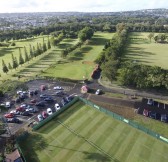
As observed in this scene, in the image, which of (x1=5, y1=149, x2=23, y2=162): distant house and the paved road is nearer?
(x1=5, y1=149, x2=23, y2=162): distant house

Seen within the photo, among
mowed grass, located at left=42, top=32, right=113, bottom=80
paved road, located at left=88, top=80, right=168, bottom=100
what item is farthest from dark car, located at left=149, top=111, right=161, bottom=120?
mowed grass, located at left=42, top=32, right=113, bottom=80

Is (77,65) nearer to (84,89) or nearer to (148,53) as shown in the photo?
(84,89)

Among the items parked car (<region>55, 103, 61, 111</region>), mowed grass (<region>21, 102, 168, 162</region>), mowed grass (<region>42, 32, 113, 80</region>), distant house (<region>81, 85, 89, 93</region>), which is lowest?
mowed grass (<region>21, 102, 168, 162</region>)

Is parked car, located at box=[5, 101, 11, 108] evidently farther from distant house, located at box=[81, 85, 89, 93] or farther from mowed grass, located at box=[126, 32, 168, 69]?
mowed grass, located at box=[126, 32, 168, 69]

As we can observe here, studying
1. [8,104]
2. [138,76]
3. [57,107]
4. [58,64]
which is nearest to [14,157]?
[57,107]

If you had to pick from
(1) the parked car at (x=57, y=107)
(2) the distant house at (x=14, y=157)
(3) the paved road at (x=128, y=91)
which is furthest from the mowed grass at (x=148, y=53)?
(2) the distant house at (x=14, y=157)

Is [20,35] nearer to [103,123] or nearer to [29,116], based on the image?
[29,116]

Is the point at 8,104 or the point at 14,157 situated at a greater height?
the point at 8,104

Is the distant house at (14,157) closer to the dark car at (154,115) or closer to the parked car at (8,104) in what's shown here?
the parked car at (8,104)
